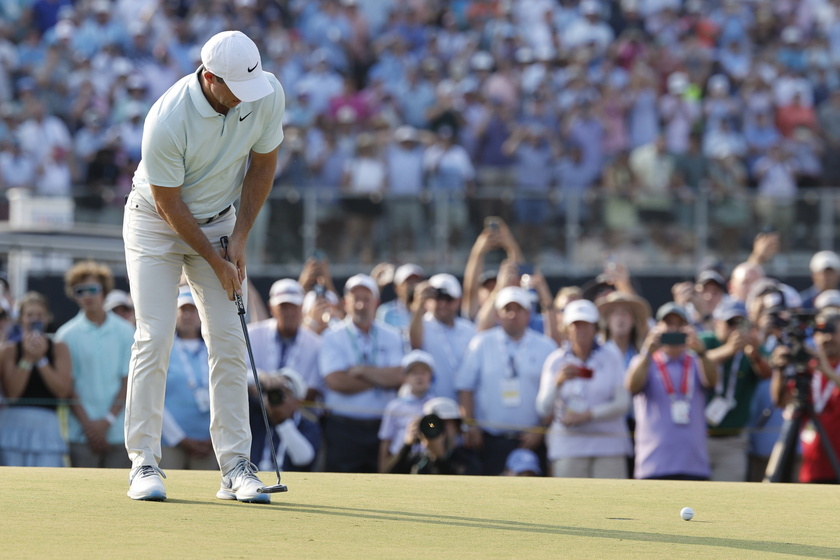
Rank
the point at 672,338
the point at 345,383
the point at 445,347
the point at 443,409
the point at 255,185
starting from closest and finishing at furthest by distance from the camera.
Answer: the point at 255,185 → the point at 443,409 → the point at 672,338 → the point at 345,383 → the point at 445,347

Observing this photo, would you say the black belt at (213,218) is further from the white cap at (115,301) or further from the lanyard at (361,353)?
the white cap at (115,301)

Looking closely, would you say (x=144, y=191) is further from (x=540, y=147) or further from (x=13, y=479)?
(x=540, y=147)

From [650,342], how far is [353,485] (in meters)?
3.29

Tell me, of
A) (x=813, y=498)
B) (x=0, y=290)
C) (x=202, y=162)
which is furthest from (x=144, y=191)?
(x=0, y=290)

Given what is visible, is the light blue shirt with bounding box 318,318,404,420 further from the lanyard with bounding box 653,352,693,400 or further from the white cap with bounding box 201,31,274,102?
the white cap with bounding box 201,31,274,102

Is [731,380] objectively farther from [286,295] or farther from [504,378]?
[286,295]

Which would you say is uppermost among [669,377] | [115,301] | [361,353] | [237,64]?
[237,64]

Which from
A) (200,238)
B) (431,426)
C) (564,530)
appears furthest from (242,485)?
(431,426)

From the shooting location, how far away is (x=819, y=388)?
9086 millimetres

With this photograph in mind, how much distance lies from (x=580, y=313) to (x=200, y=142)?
175 inches

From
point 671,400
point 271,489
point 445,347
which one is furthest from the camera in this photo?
point 445,347

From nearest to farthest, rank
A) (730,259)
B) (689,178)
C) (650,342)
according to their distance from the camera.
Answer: (650,342) → (730,259) → (689,178)

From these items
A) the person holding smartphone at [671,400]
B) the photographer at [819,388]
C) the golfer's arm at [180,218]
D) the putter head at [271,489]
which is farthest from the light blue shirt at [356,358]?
the golfer's arm at [180,218]

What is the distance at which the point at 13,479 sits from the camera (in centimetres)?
605
